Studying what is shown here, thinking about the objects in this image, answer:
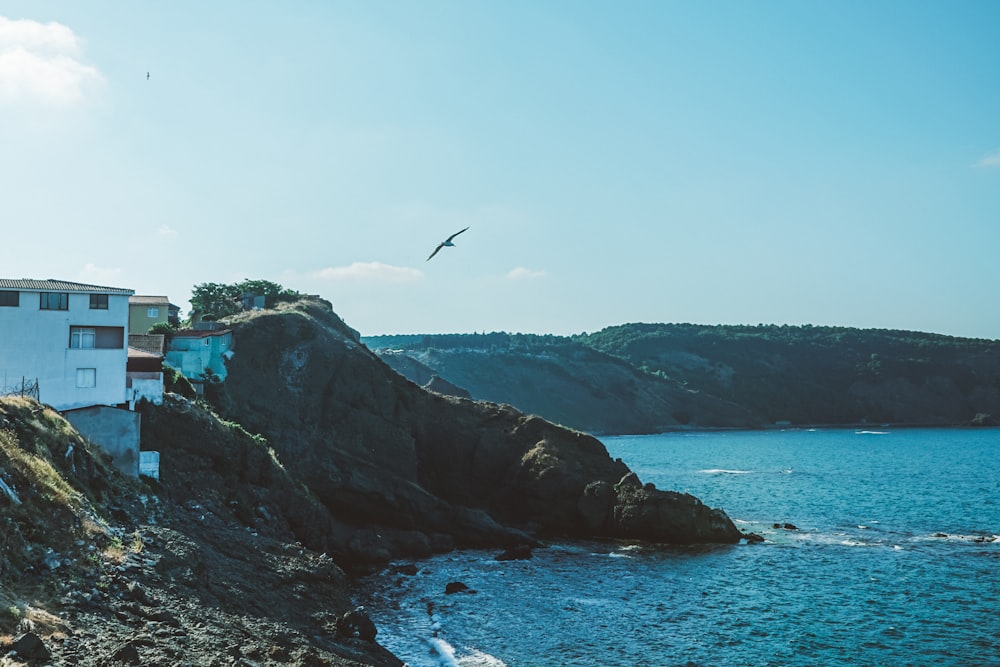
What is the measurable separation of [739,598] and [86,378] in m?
39.1

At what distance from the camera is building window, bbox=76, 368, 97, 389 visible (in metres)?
46.8

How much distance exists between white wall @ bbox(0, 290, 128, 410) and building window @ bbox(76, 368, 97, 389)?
0.16 m

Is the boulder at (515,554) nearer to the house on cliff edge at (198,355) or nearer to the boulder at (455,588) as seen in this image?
the boulder at (455,588)

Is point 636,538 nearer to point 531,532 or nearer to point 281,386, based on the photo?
point 531,532

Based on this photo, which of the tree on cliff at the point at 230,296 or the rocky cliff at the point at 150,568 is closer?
the rocky cliff at the point at 150,568

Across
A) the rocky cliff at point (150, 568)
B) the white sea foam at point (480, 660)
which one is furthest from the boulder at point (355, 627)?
the white sea foam at point (480, 660)

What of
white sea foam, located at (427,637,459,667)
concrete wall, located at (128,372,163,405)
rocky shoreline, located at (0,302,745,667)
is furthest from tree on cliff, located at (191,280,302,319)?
white sea foam, located at (427,637,459,667)

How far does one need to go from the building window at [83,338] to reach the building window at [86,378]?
3.97ft

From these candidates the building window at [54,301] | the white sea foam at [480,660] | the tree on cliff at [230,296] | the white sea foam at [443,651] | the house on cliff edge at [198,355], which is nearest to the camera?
the white sea foam at [480,660]

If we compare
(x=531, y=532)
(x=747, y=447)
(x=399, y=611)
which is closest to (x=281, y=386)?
(x=531, y=532)

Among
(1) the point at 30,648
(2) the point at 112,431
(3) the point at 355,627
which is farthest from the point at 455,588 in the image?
(1) the point at 30,648

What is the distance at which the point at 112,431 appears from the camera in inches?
1802

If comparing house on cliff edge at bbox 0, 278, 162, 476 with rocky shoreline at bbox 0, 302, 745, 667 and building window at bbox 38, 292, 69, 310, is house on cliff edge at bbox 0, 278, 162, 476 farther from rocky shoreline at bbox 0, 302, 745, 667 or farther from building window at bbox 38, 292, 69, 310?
rocky shoreline at bbox 0, 302, 745, 667

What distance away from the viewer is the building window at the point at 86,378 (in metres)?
46.8
